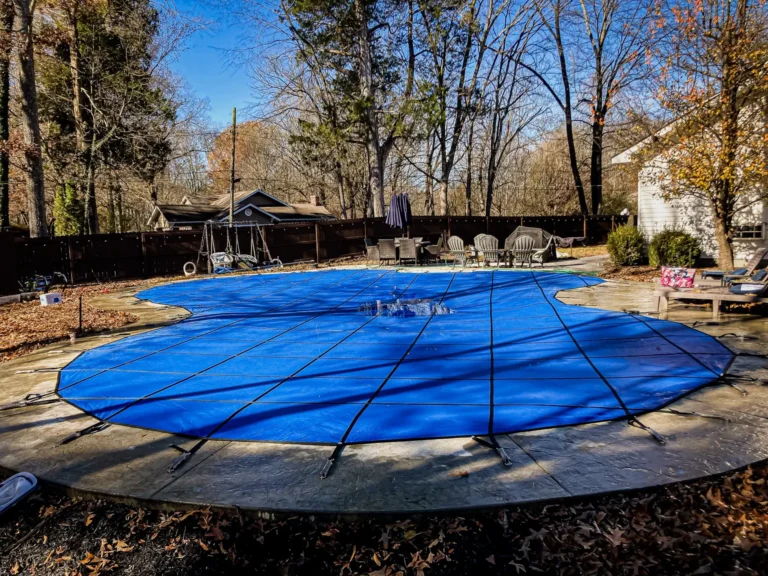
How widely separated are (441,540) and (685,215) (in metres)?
12.8

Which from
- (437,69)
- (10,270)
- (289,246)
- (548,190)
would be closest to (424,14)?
(437,69)

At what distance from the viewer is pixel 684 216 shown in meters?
12.4

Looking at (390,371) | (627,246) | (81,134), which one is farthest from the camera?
(81,134)

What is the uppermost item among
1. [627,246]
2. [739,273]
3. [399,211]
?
[399,211]

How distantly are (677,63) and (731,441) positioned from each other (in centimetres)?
947

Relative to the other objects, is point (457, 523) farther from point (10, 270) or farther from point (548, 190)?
point (548, 190)

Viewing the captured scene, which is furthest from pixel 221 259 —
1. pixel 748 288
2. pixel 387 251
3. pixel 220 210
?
pixel 220 210

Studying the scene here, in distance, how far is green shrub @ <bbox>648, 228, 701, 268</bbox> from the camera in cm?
1110

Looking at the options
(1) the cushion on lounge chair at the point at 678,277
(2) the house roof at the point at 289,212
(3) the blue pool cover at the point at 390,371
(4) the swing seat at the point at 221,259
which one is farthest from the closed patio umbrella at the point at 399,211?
(2) the house roof at the point at 289,212

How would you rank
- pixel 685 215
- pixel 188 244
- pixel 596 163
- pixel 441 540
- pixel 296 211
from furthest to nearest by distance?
pixel 296 211
pixel 596 163
pixel 188 244
pixel 685 215
pixel 441 540

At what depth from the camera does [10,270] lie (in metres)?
11.4

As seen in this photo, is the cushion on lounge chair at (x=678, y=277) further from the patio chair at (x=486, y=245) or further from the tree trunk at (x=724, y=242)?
the patio chair at (x=486, y=245)

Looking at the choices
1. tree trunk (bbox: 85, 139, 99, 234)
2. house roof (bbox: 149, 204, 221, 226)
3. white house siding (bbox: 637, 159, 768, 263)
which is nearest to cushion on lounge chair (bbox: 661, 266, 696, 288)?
white house siding (bbox: 637, 159, 768, 263)

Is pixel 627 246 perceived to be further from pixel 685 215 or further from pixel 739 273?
pixel 739 273
